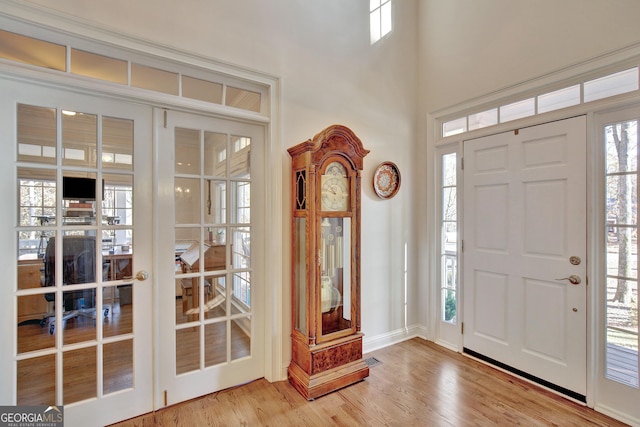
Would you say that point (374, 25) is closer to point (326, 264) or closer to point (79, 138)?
point (326, 264)

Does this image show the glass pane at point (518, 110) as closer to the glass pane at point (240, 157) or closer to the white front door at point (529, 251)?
the white front door at point (529, 251)

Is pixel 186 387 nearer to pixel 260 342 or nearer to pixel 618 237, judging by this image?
pixel 260 342

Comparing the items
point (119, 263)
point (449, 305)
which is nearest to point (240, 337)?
point (119, 263)

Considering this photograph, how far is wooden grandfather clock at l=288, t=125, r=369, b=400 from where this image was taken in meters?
2.29

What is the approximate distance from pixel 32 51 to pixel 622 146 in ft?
12.7

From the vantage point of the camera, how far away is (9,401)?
5.57ft

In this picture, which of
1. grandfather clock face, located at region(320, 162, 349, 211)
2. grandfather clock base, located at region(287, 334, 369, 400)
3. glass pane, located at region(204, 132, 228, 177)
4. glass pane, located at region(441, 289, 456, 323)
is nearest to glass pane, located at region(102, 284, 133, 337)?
glass pane, located at region(204, 132, 228, 177)

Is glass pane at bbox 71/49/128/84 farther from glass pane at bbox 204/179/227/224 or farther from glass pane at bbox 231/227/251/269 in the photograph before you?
glass pane at bbox 231/227/251/269

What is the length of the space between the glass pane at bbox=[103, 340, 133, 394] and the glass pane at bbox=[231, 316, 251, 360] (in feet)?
2.29

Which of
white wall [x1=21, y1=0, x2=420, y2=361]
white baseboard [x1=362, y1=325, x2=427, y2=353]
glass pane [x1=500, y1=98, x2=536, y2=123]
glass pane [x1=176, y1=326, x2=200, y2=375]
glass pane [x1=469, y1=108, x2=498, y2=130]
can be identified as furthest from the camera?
white baseboard [x1=362, y1=325, x2=427, y2=353]

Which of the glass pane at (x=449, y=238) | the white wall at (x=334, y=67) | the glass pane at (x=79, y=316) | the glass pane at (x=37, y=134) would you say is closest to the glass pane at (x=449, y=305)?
the white wall at (x=334, y=67)

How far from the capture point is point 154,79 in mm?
2070

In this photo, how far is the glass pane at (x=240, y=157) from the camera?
93.4 inches

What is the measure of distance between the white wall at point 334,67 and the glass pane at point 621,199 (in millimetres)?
1631
